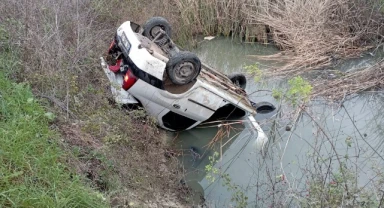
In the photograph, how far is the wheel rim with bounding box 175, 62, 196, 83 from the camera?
533cm

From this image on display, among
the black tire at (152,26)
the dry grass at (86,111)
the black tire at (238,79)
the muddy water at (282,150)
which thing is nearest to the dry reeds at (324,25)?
the muddy water at (282,150)

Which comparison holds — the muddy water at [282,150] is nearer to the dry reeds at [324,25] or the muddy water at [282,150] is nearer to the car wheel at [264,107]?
the car wheel at [264,107]

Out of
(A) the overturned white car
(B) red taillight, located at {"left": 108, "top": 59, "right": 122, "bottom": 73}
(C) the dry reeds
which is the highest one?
(C) the dry reeds

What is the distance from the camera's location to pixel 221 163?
579 cm

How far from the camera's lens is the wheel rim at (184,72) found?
5332 millimetres

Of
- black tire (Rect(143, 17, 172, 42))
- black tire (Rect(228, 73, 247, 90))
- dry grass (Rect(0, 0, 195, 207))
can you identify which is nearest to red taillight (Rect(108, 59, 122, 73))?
dry grass (Rect(0, 0, 195, 207))

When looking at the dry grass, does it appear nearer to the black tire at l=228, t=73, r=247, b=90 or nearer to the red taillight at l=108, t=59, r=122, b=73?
the red taillight at l=108, t=59, r=122, b=73

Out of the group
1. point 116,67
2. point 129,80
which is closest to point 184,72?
point 129,80

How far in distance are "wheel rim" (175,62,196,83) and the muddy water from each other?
37.1 inches

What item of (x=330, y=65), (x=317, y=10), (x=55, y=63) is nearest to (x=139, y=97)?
(x=55, y=63)

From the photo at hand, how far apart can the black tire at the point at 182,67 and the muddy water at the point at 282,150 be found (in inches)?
37.4

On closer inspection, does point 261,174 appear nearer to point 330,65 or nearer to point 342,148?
point 342,148

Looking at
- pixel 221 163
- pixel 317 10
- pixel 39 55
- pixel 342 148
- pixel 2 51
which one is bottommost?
pixel 2 51

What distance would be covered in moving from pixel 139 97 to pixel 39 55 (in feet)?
4.27
